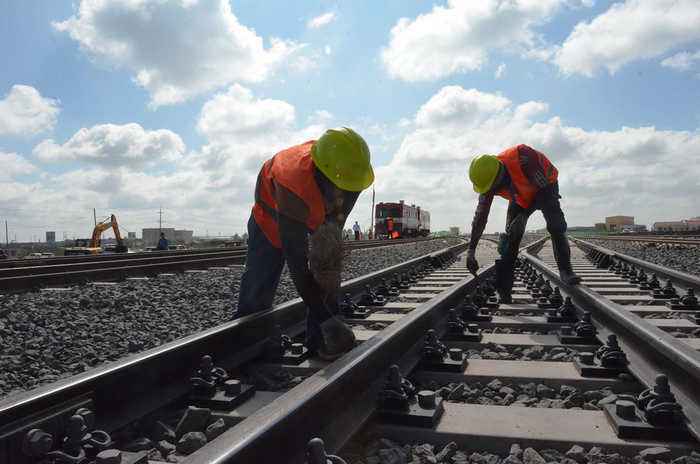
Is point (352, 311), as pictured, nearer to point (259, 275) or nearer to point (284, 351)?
point (259, 275)

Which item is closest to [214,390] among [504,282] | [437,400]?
[437,400]

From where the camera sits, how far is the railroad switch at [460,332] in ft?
10.9

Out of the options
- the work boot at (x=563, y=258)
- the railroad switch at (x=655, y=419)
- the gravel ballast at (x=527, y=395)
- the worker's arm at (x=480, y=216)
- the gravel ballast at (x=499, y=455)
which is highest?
the worker's arm at (x=480, y=216)

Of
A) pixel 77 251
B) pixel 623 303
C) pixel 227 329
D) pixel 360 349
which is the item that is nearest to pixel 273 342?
pixel 227 329

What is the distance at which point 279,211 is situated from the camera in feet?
9.38

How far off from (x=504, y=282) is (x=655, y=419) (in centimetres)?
312

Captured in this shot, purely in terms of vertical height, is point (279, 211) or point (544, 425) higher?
point (279, 211)

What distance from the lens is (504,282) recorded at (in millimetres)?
4973

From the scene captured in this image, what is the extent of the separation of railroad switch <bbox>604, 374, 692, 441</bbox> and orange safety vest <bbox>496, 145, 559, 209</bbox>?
3419mm

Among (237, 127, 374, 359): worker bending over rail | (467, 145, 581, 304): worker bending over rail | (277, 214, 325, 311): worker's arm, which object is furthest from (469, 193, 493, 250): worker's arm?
(277, 214, 325, 311): worker's arm

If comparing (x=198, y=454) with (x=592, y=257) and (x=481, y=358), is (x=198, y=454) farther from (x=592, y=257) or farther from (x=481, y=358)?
(x=592, y=257)

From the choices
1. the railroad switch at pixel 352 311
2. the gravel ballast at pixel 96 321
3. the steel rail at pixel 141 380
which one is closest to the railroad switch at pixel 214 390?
the steel rail at pixel 141 380

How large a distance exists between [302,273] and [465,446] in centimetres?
124

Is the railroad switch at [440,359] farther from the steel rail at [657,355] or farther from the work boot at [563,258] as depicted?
the work boot at [563,258]
